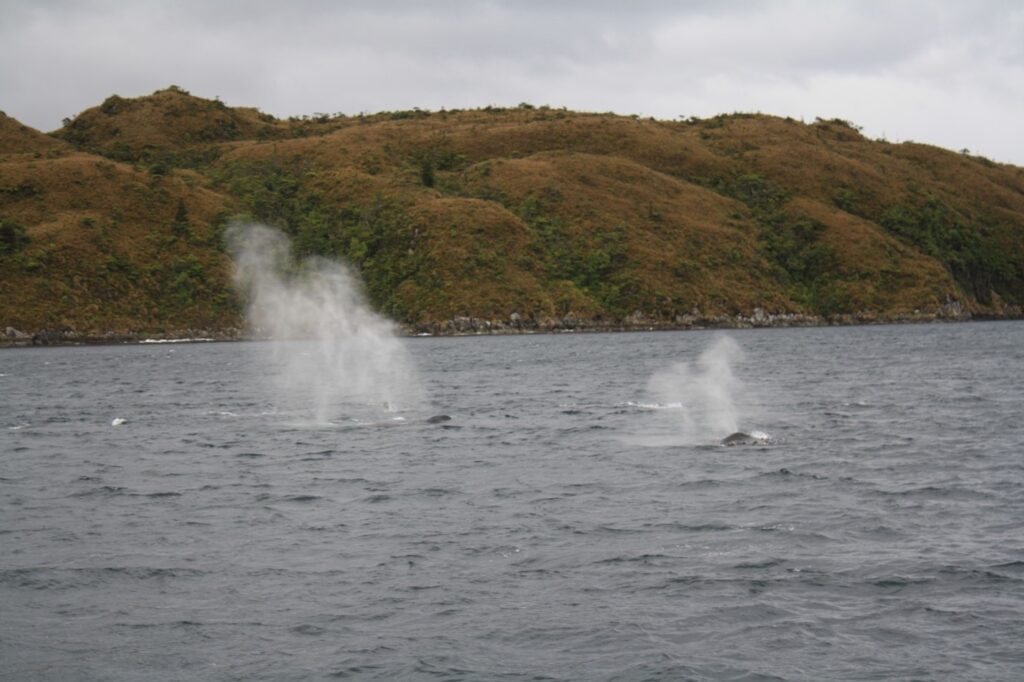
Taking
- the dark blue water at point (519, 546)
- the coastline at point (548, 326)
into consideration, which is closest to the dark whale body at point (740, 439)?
the dark blue water at point (519, 546)

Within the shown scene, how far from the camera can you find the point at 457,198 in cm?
18362

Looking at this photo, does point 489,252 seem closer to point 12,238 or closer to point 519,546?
point 12,238

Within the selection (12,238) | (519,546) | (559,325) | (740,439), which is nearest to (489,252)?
(559,325)

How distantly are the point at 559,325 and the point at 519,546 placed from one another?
133 metres

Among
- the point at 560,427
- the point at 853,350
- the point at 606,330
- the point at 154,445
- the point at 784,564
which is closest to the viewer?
the point at 784,564

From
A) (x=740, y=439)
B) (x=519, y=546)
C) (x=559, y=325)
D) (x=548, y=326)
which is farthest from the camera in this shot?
(x=559, y=325)

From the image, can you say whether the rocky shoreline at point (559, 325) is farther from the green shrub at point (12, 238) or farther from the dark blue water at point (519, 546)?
the dark blue water at point (519, 546)

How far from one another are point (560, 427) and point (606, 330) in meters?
109

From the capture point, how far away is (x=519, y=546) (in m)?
28.2

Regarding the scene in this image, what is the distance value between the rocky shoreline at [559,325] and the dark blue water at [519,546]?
86.6 meters

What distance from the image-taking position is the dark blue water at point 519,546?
20.5 meters

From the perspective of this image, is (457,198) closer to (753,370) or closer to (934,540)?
(753,370)

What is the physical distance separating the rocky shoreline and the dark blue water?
86600mm

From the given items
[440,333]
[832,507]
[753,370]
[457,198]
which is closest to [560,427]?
[832,507]
